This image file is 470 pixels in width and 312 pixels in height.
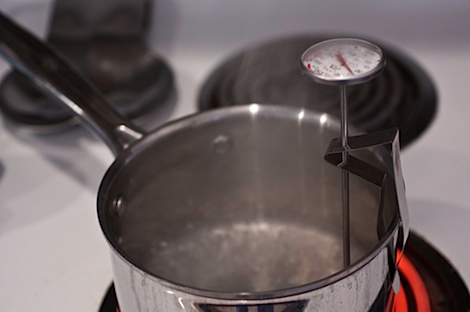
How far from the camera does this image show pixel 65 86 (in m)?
0.61

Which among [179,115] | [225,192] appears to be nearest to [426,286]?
[225,192]

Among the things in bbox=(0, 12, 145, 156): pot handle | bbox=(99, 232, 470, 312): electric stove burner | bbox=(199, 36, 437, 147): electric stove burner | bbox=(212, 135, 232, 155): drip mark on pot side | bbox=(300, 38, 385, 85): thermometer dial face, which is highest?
bbox=(300, 38, 385, 85): thermometer dial face

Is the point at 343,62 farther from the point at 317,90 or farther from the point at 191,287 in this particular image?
the point at 317,90

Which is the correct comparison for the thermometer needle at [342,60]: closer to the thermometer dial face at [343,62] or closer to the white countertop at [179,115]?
the thermometer dial face at [343,62]

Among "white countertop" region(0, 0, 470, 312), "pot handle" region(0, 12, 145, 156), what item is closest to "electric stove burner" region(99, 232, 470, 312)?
"white countertop" region(0, 0, 470, 312)

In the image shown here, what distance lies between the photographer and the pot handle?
0.56 m

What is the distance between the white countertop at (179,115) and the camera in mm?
560

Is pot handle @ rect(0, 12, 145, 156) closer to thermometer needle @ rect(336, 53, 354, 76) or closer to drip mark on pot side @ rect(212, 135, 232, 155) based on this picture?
drip mark on pot side @ rect(212, 135, 232, 155)

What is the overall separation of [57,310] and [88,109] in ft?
0.53

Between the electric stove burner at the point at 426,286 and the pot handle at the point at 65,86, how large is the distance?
12 cm

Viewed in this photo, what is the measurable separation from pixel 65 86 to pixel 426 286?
326 mm

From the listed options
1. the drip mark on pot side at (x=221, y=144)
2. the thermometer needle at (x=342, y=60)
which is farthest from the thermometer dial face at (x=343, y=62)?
the drip mark on pot side at (x=221, y=144)

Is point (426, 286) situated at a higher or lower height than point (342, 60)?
lower

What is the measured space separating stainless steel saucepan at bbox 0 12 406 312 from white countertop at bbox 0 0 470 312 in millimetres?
58
